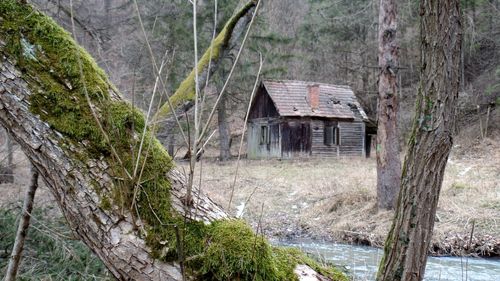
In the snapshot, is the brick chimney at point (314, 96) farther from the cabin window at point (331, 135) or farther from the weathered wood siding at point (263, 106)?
the weathered wood siding at point (263, 106)

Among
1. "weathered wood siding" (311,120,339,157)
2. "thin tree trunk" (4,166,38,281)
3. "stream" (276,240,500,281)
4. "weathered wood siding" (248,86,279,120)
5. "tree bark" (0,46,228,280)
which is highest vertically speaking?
"weathered wood siding" (248,86,279,120)

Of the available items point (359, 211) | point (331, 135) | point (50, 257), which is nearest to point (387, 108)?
point (359, 211)

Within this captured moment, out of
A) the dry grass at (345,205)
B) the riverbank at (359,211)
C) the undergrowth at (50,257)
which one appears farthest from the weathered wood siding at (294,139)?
the undergrowth at (50,257)

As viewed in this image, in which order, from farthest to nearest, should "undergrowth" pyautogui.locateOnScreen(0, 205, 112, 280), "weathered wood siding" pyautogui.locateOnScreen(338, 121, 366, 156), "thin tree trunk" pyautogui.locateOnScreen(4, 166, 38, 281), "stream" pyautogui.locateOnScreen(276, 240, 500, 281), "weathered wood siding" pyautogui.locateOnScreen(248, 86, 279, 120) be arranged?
"weathered wood siding" pyautogui.locateOnScreen(338, 121, 366, 156)
"weathered wood siding" pyautogui.locateOnScreen(248, 86, 279, 120)
"stream" pyautogui.locateOnScreen(276, 240, 500, 281)
"undergrowth" pyautogui.locateOnScreen(0, 205, 112, 280)
"thin tree trunk" pyautogui.locateOnScreen(4, 166, 38, 281)

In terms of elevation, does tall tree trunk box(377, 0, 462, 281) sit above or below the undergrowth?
above

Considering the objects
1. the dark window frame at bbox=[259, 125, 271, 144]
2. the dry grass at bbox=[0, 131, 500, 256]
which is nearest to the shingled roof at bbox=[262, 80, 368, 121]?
the dark window frame at bbox=[259, 125, 271, 144]

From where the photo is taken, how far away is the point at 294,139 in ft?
82.5

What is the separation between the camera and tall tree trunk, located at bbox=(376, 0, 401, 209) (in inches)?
343

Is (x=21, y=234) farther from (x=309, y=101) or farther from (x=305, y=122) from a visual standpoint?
(x=309, y=101)

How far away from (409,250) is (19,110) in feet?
5.48

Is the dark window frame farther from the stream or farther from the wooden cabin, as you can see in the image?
the stream

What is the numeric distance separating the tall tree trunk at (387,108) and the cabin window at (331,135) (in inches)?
654

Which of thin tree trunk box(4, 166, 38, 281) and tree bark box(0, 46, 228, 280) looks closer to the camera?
tree bark box(0, 46, 228, 280)

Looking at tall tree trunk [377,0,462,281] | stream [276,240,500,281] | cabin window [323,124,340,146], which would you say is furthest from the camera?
cabin window [323,124,340,146]
